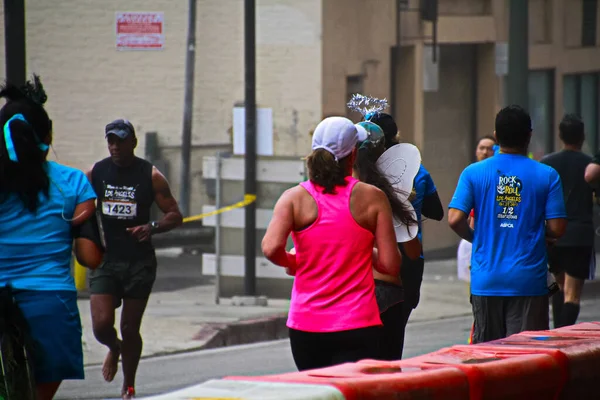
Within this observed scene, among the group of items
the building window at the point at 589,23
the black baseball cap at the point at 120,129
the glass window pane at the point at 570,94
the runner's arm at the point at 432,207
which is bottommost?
the runner's arm at the point at 432,207

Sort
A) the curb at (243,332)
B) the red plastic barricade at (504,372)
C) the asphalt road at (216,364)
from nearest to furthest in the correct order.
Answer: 1. the red plastic barricade at (504,372)
2. the asphalt road at (216,364)
3. the curb at (243,332)

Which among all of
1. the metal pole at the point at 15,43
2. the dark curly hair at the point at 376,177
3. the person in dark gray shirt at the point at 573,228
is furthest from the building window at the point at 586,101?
the dark curly hair at the point at 376,177

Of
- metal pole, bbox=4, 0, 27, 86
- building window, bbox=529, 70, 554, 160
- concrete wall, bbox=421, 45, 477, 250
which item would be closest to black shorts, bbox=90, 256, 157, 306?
metal pole, bbox=4, 0, 27, 86

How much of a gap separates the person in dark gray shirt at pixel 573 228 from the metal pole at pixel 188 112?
27.9ft

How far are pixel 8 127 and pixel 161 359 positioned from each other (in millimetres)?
5544

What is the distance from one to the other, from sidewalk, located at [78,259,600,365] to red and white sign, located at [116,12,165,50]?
4449mm

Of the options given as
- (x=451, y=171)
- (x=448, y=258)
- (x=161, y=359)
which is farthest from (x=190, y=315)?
(x=451, y=171)

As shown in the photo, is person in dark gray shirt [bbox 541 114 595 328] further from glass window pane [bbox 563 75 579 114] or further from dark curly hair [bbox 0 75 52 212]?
Answer: glass window pane [bbox 563 75 579 114]

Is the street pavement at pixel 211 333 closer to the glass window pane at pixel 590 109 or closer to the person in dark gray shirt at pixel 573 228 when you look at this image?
the person in dark gray shirt at pixel 573 228

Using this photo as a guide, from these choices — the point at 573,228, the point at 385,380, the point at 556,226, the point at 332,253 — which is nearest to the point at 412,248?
the point at 556,226

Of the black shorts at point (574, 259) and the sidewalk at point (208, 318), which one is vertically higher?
the black shorts at point (574, 259)

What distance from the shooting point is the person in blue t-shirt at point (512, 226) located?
23.1 feet

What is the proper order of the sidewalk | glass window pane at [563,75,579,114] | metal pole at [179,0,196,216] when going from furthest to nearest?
glass window pane at [563,75,579,114], metal pole at [179,0,196,216], the sidewalk

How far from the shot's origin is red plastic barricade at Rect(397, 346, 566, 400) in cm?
527
